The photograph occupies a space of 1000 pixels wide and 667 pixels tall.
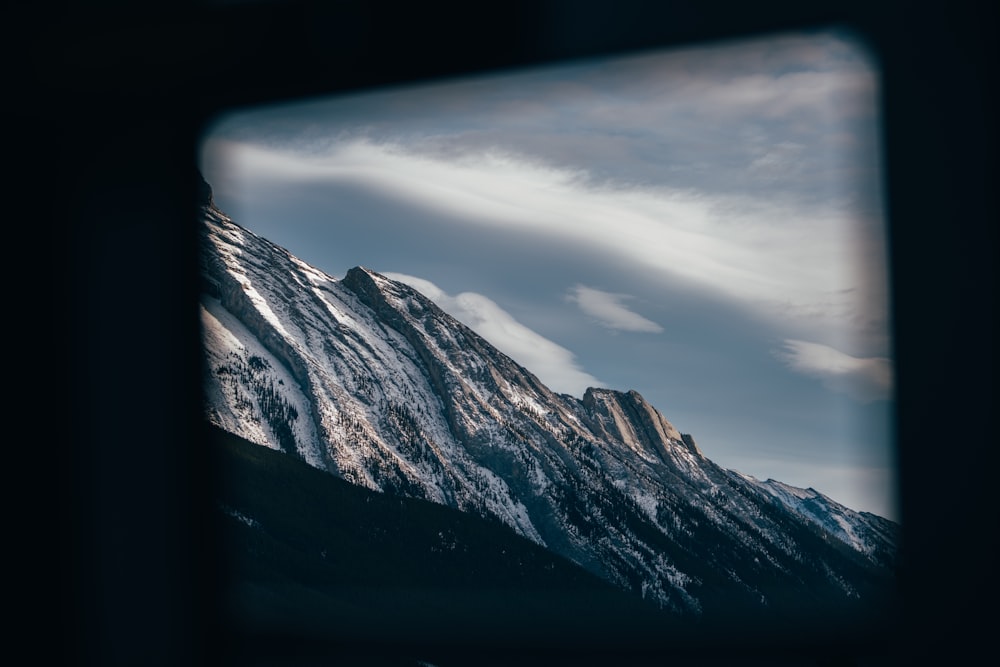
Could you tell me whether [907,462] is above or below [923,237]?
below

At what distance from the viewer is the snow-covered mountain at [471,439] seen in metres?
73.9

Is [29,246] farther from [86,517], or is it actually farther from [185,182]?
[86,517]

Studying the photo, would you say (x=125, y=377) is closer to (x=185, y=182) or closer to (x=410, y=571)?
(x=185, y=182)

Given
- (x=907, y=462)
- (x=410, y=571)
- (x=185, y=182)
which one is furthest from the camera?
(x=410, y=571)

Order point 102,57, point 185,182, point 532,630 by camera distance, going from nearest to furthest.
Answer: point 102,57
point 185,182
point 532,630

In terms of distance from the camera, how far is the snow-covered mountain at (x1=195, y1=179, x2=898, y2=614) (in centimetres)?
7394

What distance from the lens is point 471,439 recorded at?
84.7m

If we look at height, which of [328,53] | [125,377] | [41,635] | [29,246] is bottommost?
[41,635]

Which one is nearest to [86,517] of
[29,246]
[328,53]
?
[29,246]

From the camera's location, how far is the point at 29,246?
3.26 m

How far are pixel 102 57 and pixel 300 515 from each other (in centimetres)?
5699

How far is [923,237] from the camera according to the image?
7.29 feet

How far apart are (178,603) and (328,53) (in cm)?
210

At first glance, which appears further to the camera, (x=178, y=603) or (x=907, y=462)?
(x=178, y=603)
